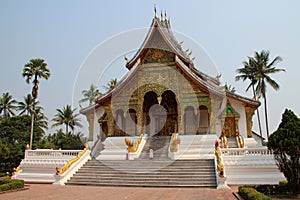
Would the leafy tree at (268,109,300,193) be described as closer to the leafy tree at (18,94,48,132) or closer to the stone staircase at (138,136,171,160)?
the stone staircase at (138,136,171,160)

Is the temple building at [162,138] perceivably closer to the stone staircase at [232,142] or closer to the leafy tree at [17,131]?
the stone staircase at [232,142]

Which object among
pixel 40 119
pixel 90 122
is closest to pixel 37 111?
pixel 40 119

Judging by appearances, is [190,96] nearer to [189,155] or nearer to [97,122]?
[189,155]

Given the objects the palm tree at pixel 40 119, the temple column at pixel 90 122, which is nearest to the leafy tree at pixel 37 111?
the palm tree at pixel 40 119

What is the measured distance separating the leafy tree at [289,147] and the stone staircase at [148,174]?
2.89 m

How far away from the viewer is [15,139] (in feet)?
109

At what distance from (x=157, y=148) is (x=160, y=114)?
408 cm

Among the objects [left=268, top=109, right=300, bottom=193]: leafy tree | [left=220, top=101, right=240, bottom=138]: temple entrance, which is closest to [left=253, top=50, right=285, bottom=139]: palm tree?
[left=220, top=101, right=240, bottom=138]: temple entrance

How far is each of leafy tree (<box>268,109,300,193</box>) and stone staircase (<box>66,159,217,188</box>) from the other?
2893mm

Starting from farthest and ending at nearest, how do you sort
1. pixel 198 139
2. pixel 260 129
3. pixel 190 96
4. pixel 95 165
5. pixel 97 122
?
pixel 260 129
pixel 97 122
pixel 190 96
pixel 198 139
pixel 95 165

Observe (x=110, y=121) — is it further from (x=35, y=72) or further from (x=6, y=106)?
(x=6, y=106)

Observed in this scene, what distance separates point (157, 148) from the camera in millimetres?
15516

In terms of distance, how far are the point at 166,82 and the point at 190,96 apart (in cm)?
175

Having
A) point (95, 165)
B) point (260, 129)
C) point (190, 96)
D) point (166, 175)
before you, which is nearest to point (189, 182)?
point (166, 175)
